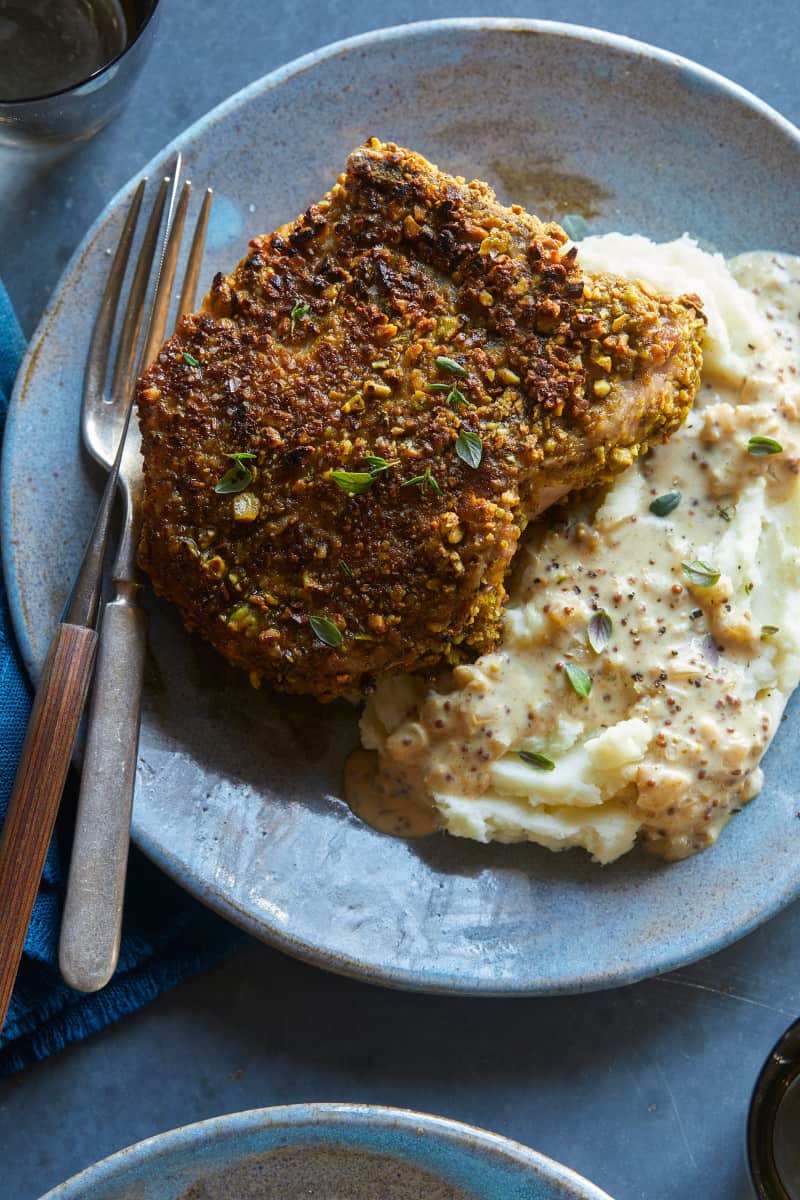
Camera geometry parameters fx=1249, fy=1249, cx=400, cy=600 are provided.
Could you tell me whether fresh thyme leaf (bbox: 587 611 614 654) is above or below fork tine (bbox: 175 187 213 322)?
below

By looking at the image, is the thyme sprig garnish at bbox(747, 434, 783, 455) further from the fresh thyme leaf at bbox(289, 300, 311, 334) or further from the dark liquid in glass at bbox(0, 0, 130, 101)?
the dark liquid in glass at bbox(0, 0, 130, 101)

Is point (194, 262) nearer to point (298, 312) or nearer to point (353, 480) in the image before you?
point (298, 312)

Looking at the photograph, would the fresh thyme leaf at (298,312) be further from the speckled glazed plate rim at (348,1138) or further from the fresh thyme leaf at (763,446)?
the speckled glazed plate rim at (348,1138)

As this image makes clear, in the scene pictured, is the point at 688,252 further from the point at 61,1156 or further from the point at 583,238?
the point at 61,1156

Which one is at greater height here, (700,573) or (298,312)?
(298,312)

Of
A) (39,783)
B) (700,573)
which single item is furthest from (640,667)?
(39,783)

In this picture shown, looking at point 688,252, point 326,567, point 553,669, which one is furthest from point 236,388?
point 688,252

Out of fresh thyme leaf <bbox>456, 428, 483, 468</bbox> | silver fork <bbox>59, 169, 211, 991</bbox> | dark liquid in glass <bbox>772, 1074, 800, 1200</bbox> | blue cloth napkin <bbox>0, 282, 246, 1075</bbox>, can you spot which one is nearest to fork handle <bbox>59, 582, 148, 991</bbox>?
silver fork <bbox>59, 169, 211, 991</bbox>
